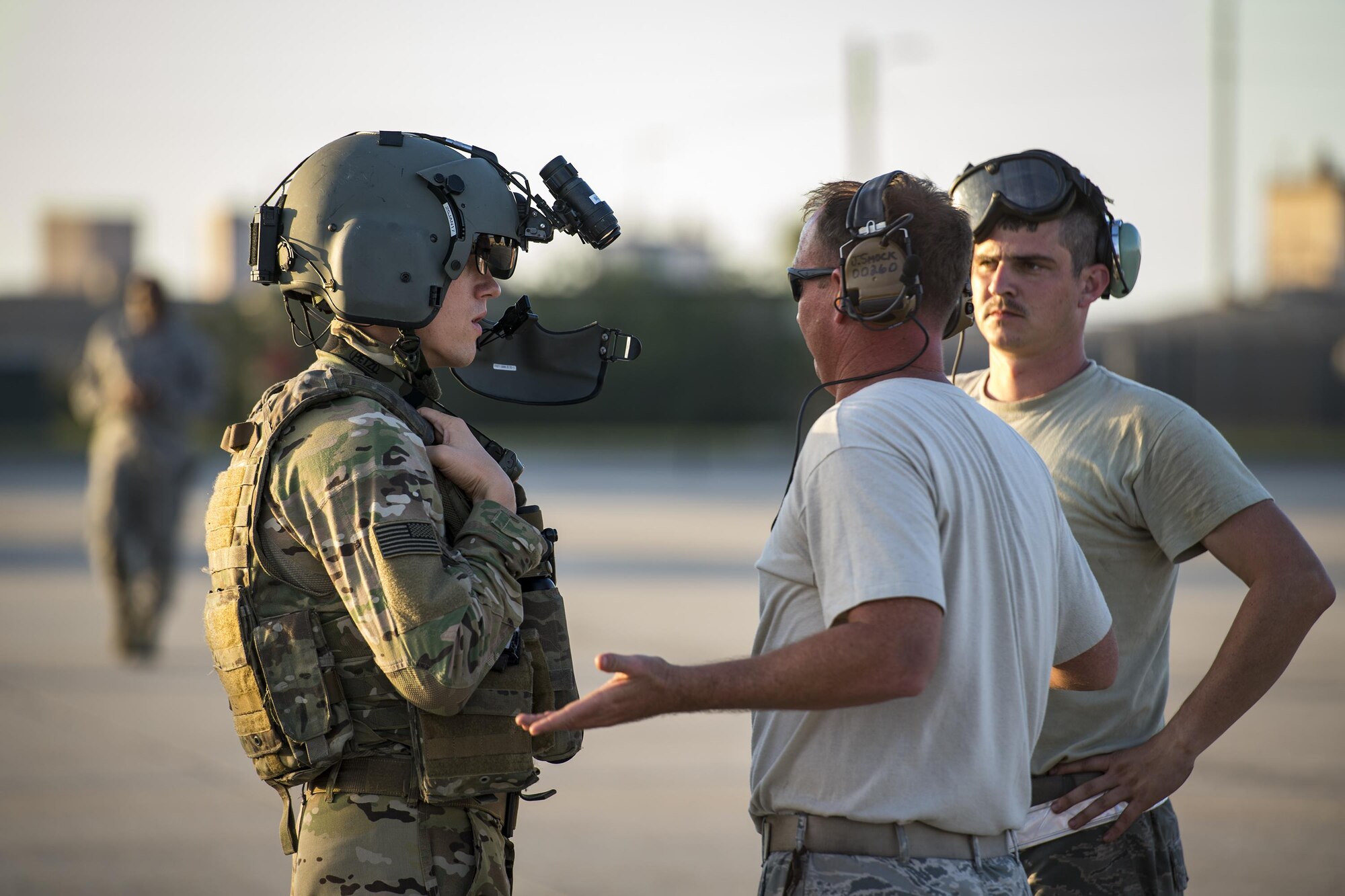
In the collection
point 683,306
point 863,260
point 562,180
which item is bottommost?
point 683,306

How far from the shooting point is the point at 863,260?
7.89 feet

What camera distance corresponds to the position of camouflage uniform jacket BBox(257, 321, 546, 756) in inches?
93.1

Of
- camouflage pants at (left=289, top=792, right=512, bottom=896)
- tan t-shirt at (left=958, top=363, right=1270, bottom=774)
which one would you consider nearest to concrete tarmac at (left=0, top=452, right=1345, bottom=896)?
tan t-shirt at (left=958, top=363, right=1270, bottom=774)

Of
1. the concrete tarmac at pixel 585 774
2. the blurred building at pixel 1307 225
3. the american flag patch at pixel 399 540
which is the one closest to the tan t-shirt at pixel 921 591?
the american flag patch at pixel 399 540

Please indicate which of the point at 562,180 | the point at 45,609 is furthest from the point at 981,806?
the point at 45,609

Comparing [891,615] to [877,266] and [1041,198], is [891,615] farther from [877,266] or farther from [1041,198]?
[1041,198]

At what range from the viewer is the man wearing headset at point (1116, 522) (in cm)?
298

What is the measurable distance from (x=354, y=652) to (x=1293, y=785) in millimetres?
5268

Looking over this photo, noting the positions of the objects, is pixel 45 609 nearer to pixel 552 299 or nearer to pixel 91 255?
pixel 552 299

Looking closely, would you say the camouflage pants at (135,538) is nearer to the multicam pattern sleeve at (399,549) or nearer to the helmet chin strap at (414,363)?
the helmet chin strap at (414,363)

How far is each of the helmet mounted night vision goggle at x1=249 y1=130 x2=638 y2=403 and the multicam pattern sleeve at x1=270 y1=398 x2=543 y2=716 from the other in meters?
0.27

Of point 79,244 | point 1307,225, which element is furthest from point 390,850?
point 79,244

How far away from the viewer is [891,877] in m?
2.30

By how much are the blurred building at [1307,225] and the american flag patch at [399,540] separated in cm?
5864
